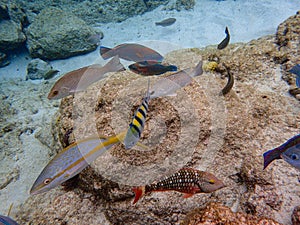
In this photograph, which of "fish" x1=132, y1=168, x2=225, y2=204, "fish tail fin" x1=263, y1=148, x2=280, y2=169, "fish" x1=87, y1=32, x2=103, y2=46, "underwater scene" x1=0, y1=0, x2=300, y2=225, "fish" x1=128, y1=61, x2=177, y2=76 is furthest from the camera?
"fish" x1=87, y1=32, x2=103, y2=46

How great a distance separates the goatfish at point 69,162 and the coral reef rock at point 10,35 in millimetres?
8453

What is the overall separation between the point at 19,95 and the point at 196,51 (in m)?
5.87

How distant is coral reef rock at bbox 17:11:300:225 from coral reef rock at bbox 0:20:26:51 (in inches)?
275

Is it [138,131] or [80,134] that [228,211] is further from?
[80,134]

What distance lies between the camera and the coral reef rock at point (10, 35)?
7.73 metres

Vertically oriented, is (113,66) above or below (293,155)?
above

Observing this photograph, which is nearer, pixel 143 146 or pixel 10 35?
pixel 143 146

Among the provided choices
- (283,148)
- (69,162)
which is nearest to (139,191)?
(69,162)

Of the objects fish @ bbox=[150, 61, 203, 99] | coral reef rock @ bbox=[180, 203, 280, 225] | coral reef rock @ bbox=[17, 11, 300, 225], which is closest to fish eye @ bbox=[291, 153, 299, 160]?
coral reef rock @ bbox=[180, 203, 280, 225]

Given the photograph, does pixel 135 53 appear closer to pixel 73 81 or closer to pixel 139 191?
pixel 73 81

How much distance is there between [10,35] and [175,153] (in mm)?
8825

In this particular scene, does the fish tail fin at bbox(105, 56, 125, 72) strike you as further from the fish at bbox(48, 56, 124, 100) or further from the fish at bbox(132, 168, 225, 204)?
the fish at bbox(132, 168, 225, 204)

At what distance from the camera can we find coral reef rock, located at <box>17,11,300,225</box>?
2.18 metres

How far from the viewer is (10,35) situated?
25.7ft
